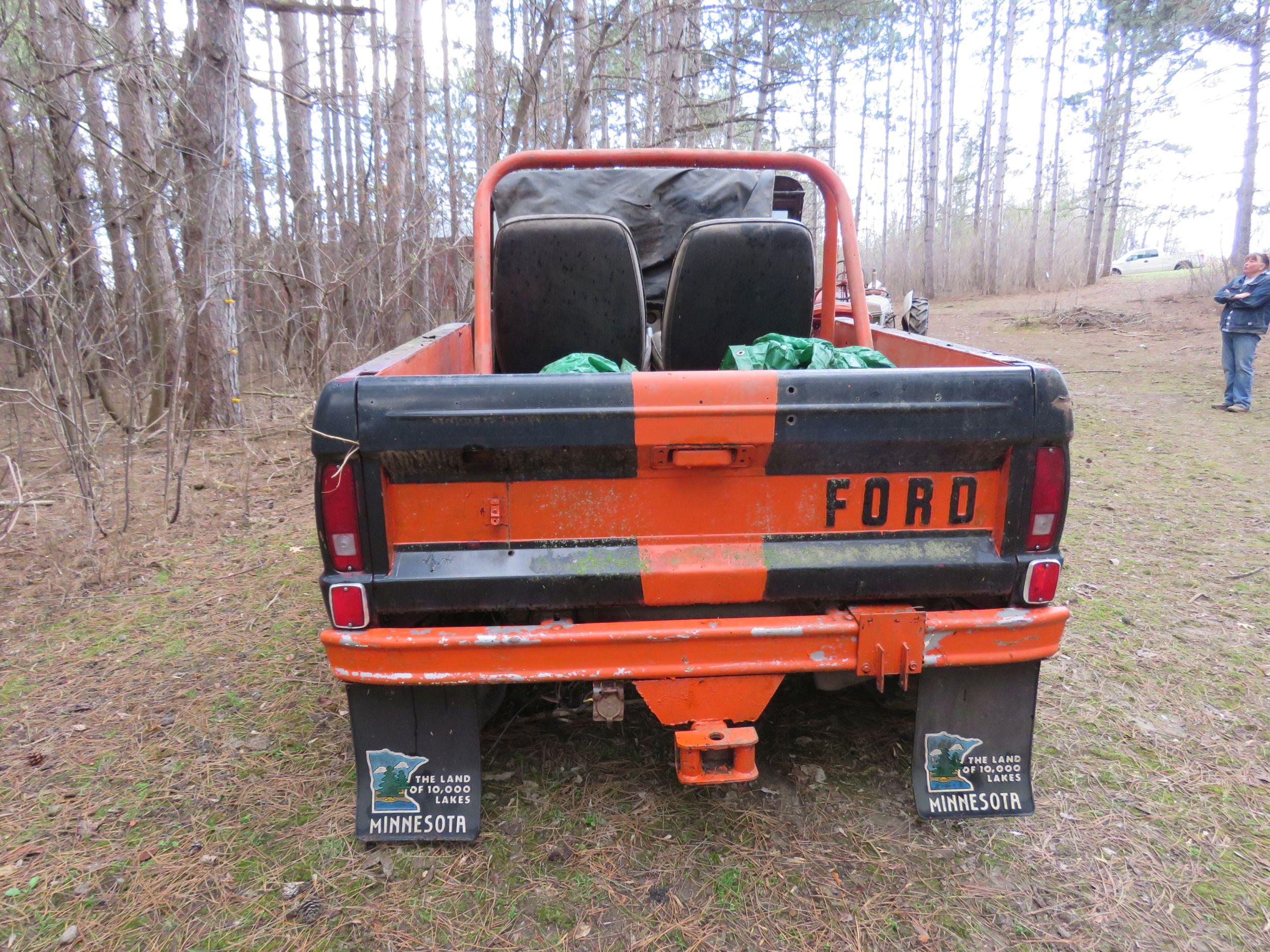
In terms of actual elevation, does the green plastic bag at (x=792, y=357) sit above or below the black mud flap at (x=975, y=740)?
above

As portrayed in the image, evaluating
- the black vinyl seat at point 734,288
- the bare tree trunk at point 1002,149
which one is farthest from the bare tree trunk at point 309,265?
the bare tree trunk at point 1002,149

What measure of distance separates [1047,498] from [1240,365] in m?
8.61

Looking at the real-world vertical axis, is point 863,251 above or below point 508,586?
above

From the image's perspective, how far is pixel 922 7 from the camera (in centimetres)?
2484

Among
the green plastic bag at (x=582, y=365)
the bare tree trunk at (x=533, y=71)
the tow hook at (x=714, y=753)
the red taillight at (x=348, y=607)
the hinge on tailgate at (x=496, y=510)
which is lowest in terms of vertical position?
the tow hook at (x=714, y=753)

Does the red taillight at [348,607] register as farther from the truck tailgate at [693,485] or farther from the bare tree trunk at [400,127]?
the bare tree trunk at [400,127]

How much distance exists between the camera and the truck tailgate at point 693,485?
1.88 m

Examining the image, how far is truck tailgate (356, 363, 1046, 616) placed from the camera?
1.88 metres

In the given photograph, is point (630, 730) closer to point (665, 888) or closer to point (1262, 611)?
point (665, 888)

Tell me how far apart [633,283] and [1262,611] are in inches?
137

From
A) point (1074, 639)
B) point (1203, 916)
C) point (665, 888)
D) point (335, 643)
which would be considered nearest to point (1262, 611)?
point (1074, 639)

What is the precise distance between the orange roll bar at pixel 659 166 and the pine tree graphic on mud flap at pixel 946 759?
5.32 feet

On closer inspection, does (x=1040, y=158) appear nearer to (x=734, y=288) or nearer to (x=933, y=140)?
(x=933, y=140)

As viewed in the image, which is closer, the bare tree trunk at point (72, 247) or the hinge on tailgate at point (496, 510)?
the hinge on tailgate at point (496, 510)
